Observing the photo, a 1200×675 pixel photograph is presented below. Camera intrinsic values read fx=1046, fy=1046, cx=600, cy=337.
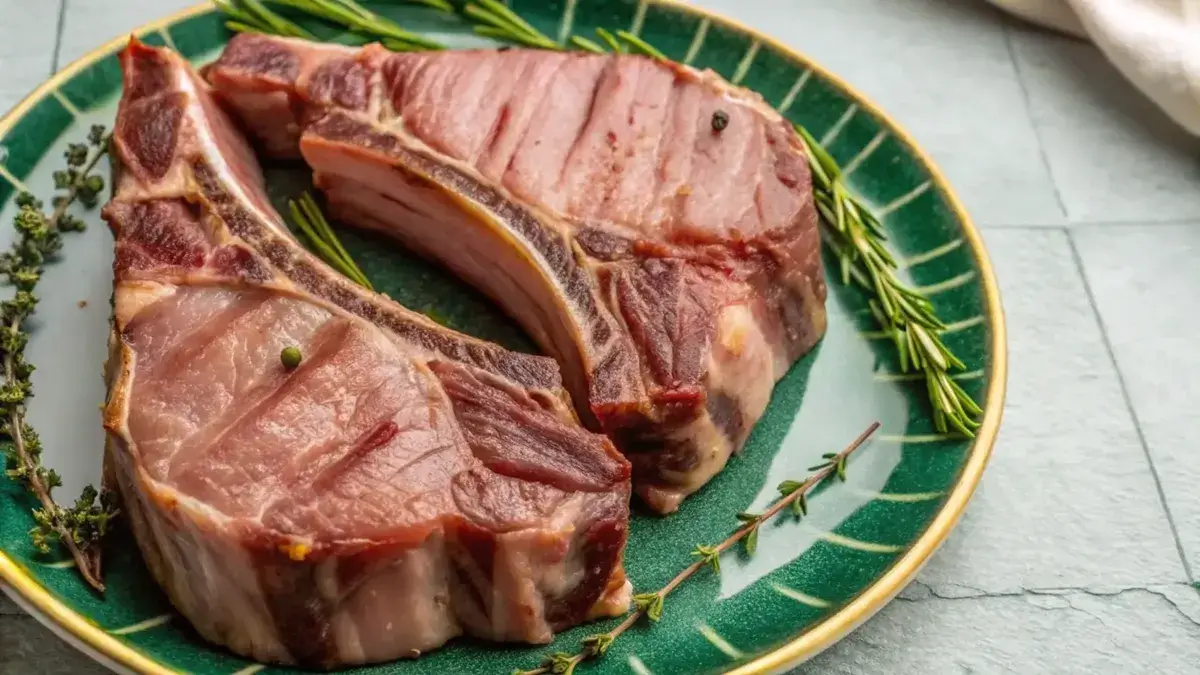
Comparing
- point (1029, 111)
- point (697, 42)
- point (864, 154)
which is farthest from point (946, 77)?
point (697, 42)

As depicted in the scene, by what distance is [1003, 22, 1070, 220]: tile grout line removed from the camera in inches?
139

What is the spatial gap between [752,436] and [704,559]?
0.40 meters

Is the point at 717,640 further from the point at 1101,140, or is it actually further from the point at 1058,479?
the point at 1101,140

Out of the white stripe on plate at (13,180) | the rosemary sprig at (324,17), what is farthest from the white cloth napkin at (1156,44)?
the white stripe on plate at (13,180)

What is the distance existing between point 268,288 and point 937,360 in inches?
62.6

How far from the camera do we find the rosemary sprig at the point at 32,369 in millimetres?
2129

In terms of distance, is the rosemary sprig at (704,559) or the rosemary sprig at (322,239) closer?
the rosemary sprig at (704,559)

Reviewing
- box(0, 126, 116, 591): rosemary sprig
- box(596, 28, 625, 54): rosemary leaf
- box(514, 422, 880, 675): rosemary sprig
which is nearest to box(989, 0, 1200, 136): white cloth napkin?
box(596, 28, 625, 54): rosemary leaf

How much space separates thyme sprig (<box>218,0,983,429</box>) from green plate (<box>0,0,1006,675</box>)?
5 centimetres

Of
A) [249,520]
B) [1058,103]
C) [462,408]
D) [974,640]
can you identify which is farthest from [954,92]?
[249,520]

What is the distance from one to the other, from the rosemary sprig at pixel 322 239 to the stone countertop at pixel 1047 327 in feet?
3.56

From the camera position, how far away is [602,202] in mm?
2535

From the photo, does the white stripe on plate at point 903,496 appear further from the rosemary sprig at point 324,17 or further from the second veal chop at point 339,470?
the rosemary sprig at point 324,17

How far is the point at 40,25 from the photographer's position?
3545mm
